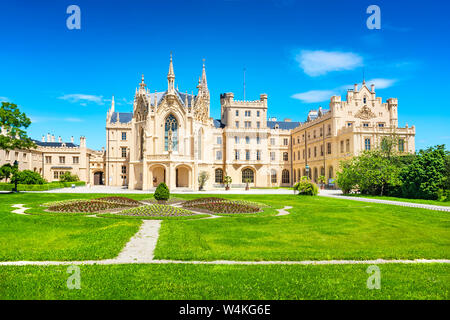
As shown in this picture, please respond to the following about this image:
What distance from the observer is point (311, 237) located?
493 inches

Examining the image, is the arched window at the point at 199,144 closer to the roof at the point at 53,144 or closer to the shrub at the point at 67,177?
the shrub at the point at 67,177

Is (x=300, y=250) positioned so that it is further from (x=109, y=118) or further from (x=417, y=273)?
(x=109, y=118)

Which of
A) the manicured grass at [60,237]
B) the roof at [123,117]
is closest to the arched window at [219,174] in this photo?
the roof at [123,117]

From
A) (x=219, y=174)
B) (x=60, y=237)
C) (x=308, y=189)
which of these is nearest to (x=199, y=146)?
(x=219, y=174)

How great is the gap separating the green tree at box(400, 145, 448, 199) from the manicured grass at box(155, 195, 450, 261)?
12.8 metres

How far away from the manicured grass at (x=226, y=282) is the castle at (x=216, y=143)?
32327mm

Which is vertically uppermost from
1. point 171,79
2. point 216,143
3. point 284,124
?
point 171,79

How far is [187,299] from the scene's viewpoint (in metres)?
6.10

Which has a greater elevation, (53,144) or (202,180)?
(53,144)

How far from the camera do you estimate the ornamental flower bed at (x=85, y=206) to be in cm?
2073

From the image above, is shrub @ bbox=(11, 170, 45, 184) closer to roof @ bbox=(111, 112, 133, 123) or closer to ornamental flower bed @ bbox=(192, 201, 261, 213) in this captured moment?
roof @ bbox=(111, 112, 133, 123)

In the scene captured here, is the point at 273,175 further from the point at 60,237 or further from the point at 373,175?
the point at 60,237

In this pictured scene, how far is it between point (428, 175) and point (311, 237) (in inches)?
940
